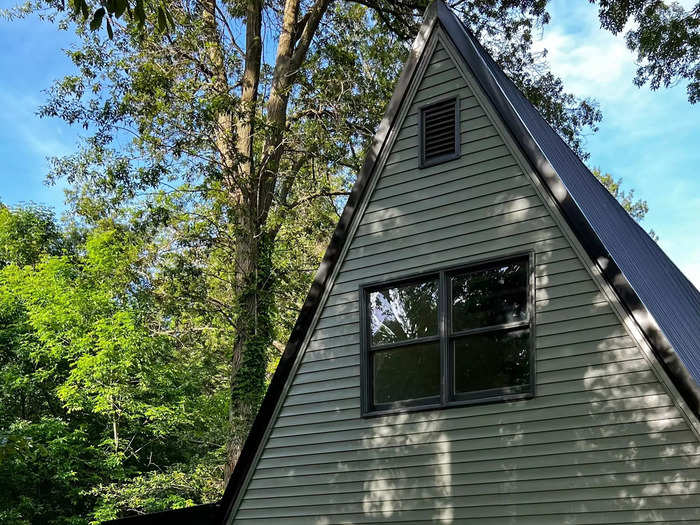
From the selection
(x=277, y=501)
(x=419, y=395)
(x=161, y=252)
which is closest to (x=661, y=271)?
(x=419, y=395)

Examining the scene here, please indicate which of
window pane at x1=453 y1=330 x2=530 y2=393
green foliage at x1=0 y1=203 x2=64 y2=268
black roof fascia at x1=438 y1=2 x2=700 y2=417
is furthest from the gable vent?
green foliage at x1=0 y1=203 x2=64 y2=268

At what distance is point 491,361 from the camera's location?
765cm

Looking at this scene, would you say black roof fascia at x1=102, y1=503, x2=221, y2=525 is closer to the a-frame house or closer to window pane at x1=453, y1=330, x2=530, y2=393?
the a-frame house

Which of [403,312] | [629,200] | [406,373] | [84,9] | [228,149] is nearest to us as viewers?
[84,9]

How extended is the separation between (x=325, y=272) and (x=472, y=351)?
83.1 inches

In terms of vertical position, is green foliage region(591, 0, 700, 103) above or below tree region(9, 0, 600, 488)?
above

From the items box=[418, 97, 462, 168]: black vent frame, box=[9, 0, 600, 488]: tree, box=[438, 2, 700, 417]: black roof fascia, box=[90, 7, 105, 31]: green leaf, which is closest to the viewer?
box=[90, 7, 105, 31]: green leaf

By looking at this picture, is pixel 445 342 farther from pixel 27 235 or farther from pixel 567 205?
pixel 27 235

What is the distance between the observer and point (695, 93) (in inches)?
674

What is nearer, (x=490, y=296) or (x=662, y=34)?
(x=490, y=296)

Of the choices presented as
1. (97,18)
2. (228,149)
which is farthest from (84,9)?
(228,149)

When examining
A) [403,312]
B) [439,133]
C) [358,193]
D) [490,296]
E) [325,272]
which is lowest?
[490,296]

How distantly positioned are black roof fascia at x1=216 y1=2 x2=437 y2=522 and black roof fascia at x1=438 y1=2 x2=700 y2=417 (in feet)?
1.99

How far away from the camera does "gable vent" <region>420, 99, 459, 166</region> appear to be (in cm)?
847
